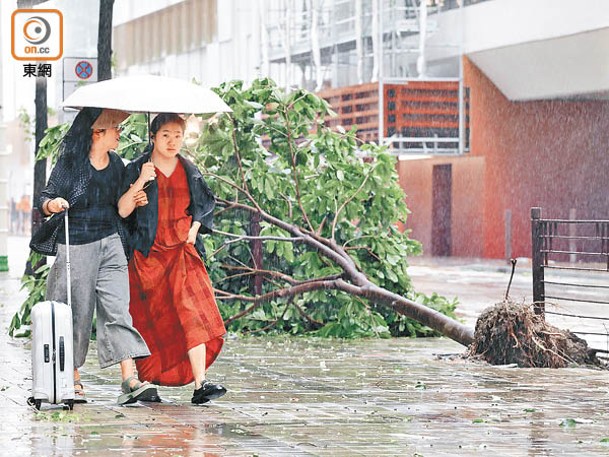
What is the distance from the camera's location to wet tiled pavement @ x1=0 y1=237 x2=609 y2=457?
748cm

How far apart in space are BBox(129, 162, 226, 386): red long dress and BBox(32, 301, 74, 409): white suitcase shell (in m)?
0.98

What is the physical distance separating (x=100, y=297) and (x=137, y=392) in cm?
71

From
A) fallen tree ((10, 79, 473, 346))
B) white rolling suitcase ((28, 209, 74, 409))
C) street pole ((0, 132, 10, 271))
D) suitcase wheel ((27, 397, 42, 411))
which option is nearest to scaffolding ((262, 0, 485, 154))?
street pole ((0, 132, 10, 271))

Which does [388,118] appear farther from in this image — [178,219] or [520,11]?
[178,219]

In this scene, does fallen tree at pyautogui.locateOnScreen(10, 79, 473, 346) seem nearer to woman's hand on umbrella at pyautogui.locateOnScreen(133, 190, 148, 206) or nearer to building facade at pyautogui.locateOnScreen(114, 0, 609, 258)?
woman's hand on umbrella at pyautogui.locateOnScreen(133, 190, 148, 206)

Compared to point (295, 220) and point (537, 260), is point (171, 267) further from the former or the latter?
point (295, 220)

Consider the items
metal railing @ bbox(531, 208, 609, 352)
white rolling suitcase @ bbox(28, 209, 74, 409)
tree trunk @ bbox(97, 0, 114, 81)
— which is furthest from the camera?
tree trunk @ bbox(97, 0, 114, 81)

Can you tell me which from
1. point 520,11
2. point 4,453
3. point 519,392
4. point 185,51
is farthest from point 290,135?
point 185,51

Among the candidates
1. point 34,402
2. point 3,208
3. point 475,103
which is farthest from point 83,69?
point 475,103

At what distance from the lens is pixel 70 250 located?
9258 mm

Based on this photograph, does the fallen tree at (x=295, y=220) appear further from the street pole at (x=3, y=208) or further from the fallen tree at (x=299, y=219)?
the street pole at (x=3, y=208)

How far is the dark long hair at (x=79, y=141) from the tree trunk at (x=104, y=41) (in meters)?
7.79

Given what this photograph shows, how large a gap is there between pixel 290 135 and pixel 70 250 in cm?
600

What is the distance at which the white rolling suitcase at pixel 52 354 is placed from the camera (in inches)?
340
